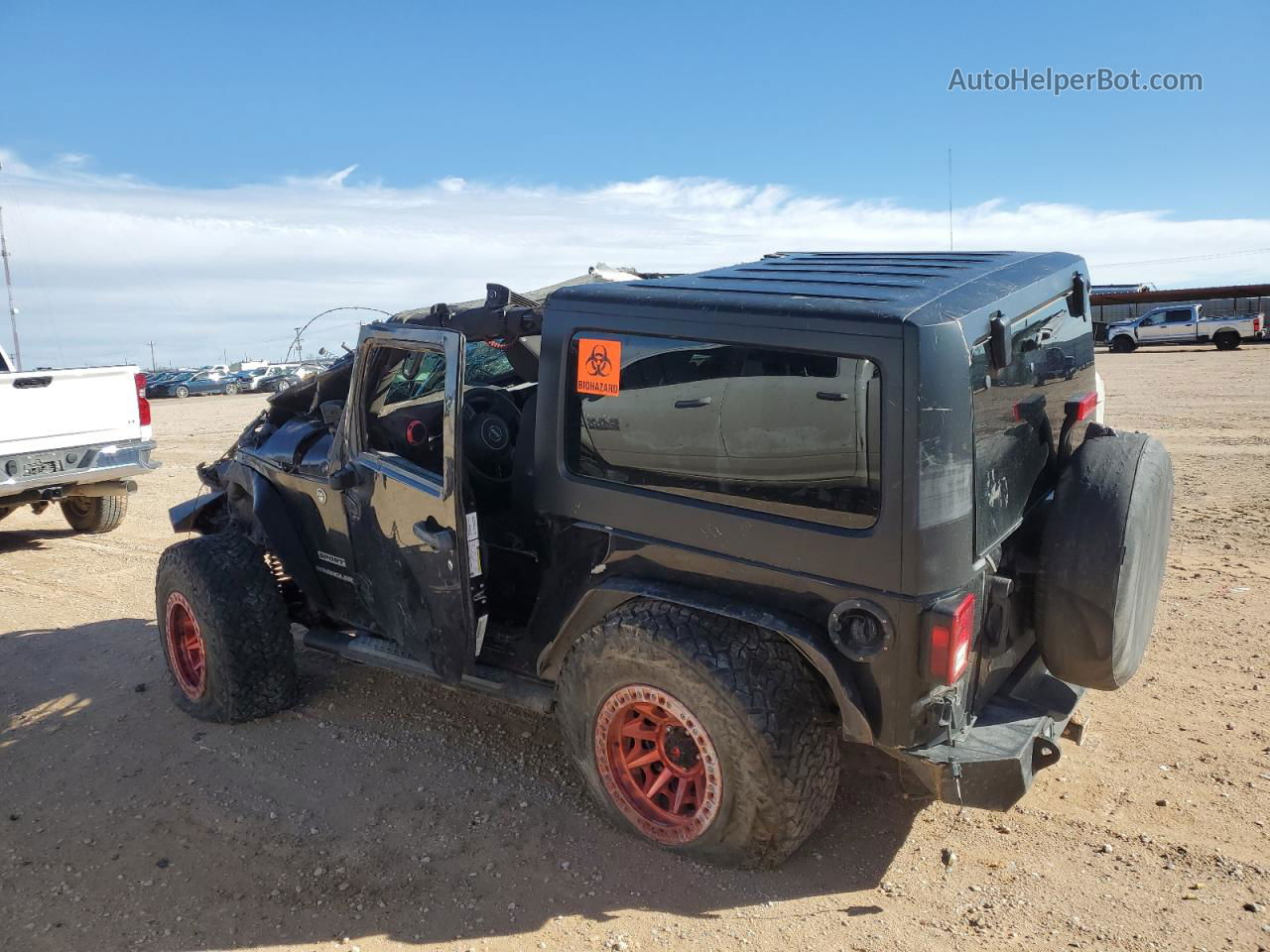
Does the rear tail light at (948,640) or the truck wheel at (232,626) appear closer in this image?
the rear tail light at (948,640)

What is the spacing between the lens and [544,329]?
372 cm

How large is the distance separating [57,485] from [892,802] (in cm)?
761

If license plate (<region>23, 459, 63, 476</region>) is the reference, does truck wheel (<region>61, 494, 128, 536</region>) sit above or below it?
below

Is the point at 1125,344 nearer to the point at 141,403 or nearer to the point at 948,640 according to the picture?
the point at 141,403

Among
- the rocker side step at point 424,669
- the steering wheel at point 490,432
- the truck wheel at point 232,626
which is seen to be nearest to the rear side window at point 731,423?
the steering wheel at point 490,432

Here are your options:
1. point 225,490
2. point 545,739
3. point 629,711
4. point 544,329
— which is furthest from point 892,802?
point 225,490

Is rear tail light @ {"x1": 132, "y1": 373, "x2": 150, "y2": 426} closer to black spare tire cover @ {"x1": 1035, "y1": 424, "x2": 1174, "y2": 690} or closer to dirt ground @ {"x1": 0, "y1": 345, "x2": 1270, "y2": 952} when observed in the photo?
dirt ground @ {"x1": 0, "y1": 345, "x2": 1270, "y2": 952}

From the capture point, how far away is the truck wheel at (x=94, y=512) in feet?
30.6

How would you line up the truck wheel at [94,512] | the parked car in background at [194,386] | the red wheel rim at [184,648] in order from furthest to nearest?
1. the parked car in background at [194,386]
2. the truck wheel at [94,512]
3. the red wheel rim at [184,648]

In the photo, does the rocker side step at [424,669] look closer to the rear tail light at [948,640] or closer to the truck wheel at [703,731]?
the truck wheel at [703,731]

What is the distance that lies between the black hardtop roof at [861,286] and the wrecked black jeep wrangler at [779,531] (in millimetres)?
18

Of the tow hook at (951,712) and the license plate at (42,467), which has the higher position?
the license plate at (42,467)

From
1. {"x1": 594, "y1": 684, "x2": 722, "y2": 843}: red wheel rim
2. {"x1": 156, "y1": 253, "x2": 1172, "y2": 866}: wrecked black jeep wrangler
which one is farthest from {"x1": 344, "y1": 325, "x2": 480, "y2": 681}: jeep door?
{"x1": 594, "y1": 684, "x2": 722, "y2": 843}: red wheel rim

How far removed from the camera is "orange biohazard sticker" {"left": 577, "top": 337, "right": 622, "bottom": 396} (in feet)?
11.7
